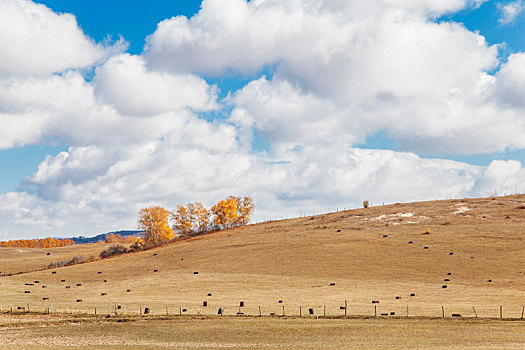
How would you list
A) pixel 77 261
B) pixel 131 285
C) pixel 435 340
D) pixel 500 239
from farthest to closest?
pixel 77 261, pixel 500 239, pixel 131 285, pixel 435 340

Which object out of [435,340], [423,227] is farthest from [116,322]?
[423,227]

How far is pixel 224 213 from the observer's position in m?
195

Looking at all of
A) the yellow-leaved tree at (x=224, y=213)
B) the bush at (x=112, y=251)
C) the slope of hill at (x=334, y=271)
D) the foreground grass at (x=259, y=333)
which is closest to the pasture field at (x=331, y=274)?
the slope of hill at (x=334, y=271)

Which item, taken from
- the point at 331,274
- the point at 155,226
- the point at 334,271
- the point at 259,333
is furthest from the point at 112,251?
the point at 259,333

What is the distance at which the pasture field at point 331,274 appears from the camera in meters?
61.1

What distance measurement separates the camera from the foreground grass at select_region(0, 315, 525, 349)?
39.8 m

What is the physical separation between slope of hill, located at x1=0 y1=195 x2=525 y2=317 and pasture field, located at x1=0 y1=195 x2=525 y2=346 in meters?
0.18

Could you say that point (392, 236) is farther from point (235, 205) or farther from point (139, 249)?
point (235, 205)

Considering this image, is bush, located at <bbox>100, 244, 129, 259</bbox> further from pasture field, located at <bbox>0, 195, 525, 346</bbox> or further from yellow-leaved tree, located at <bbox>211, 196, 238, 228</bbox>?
yellow-leaved tree, located at <bbox>211, 196, 238, 228</bbox>

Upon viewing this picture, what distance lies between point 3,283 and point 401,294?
233ft

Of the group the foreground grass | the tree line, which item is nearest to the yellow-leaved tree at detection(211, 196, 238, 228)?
the tree line

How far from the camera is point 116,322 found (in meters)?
53.1

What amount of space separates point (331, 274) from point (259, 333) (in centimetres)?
4260

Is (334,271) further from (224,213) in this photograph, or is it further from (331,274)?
(224,213)
